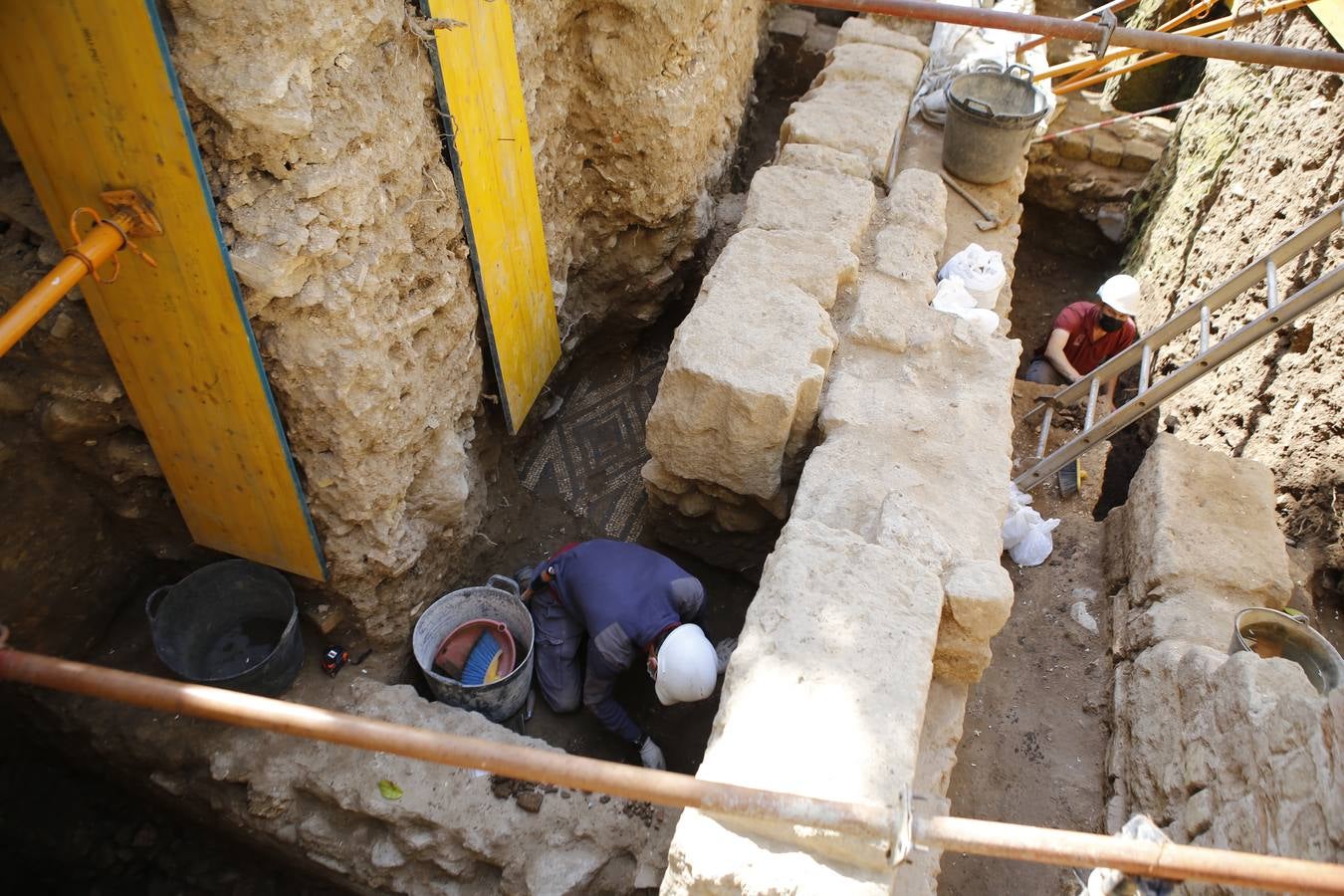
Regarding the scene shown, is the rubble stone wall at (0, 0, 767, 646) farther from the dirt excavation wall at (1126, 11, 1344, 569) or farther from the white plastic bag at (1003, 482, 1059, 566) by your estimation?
the dirt excavation wall at (1126, 11, 1344, 569)

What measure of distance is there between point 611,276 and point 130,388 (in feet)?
9.32

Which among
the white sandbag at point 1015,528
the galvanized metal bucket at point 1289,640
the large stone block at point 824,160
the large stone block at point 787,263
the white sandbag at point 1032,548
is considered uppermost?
the large stone block at point 824,160

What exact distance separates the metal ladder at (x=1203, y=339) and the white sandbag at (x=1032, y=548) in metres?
0.69

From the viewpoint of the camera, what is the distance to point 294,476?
3.22 meters

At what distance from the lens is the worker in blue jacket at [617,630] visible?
3680 mm

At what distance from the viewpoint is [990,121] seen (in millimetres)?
5148

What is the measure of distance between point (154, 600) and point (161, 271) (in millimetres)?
1712

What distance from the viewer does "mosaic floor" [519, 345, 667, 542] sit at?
16.2 ft

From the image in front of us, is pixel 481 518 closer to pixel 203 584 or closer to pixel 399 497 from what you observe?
pixel 399 497

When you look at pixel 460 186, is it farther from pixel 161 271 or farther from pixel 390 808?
pixel 390 808

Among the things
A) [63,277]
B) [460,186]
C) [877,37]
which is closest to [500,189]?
[460,186]

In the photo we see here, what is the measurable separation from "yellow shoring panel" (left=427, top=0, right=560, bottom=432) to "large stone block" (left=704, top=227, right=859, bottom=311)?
91cm

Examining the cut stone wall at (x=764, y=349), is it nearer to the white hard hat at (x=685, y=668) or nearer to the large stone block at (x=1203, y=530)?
the white hard hat at (x=685, y=668)

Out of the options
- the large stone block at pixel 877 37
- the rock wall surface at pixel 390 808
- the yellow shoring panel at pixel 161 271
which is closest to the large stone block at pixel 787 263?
the yellow shoring panel at pixel 161 271
